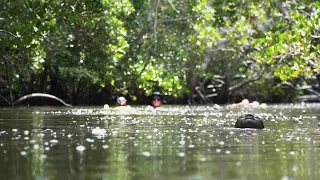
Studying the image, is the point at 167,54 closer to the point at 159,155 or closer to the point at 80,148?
the point at 80,148

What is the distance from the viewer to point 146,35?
33.2m

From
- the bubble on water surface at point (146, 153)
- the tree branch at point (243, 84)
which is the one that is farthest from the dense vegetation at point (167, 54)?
the bubble on water surface at point (146, 153)

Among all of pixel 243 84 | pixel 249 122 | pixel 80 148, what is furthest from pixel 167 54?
pixel 80 148

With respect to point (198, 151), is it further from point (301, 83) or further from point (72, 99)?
point (301, 83)

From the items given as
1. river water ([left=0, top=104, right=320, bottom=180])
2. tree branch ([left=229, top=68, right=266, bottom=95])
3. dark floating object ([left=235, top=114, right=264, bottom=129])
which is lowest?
river water ([left=0, top=104, right=320, bottom=180])

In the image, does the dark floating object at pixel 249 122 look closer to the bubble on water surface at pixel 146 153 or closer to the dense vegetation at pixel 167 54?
the bubble on water surface at pixel 146 153

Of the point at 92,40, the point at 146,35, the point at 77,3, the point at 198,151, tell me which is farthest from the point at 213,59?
the point at 198,151

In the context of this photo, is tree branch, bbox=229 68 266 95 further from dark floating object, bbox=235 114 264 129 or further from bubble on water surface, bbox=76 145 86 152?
bubble on water surface, bbox=76 145 86 152

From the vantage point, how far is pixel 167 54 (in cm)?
3384

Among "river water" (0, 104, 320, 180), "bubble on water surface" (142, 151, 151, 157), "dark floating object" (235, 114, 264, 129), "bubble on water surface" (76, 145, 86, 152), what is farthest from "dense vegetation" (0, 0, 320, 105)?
"bubble on water surface" (142, 151, 151, 157)

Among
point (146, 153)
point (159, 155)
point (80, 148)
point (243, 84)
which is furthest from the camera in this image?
point (243, 84)

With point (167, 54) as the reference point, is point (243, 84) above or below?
below

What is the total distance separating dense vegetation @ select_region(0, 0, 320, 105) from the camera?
2609 cm

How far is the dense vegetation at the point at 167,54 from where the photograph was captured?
85.6 ft
